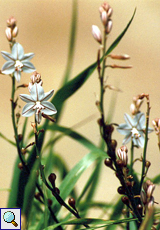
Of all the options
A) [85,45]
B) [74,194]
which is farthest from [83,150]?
[74,194]

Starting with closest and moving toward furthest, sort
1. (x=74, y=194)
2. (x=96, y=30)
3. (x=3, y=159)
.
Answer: (x=96, y=30) < (x=74, y=194) < (x=3, y=159)

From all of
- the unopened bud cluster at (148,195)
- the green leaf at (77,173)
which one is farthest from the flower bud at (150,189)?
the green leaf at (77,173)

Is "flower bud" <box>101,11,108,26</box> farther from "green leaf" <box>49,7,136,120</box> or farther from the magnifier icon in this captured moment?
the magnifier icon

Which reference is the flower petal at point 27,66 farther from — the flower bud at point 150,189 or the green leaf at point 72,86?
the flower bud at point 150,189

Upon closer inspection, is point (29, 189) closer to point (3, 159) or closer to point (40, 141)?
point (40, 141)

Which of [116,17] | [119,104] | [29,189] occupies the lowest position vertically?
[29,189]

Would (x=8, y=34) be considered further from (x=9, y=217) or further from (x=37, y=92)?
(x=9, y=217)

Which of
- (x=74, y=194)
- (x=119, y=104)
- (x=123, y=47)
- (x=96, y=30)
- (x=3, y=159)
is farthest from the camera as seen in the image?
(x=123, y=47)

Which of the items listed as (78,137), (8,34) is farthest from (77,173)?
(8,34)
